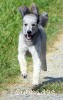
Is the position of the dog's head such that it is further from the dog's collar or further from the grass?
the grass

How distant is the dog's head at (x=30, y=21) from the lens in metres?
7.91

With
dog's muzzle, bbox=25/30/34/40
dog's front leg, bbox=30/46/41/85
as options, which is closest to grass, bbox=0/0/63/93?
dog's front leg, bbox=30/46/41/85

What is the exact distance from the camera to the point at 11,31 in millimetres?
11766

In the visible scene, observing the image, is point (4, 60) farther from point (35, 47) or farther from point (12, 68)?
point (35, 47)

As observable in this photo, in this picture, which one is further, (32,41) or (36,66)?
(32,41)

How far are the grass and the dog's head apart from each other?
1.37 metres

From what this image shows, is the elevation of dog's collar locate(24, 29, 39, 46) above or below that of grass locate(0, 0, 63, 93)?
above

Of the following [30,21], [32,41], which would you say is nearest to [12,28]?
[32,41]

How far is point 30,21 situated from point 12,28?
12.8 feet

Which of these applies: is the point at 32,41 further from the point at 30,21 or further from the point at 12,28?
the point at 12,28

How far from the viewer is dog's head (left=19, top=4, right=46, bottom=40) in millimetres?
7913

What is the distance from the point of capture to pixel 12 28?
11.9 meters

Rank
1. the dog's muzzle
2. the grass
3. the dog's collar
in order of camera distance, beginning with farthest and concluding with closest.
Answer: the grass
the dog's collar
the dog's muzzle

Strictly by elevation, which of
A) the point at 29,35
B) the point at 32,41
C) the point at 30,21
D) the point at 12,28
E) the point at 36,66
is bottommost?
the point at 12,28
